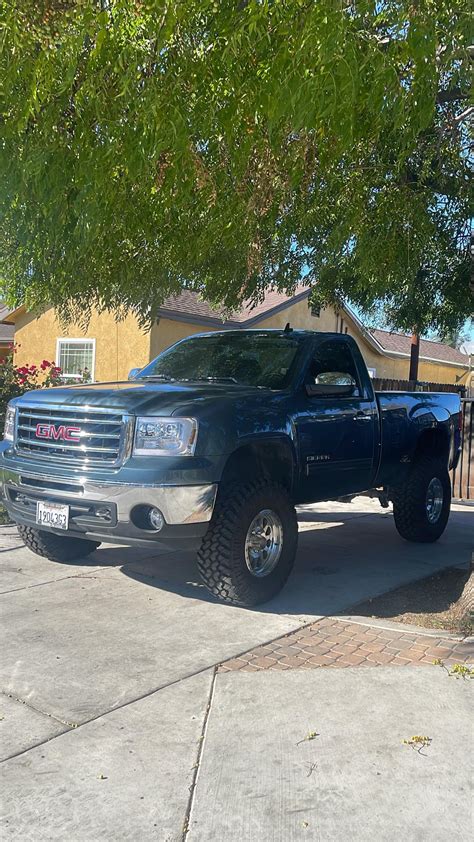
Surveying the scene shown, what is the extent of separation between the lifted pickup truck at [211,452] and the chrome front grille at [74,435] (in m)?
0.01

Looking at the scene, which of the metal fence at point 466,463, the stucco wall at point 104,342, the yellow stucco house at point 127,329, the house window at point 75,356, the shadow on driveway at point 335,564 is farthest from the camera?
the house window at point 75,356

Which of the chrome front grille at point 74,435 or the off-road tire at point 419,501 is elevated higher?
the chrome front grille at point 74,435

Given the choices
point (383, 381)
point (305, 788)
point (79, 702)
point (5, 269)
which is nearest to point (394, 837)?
point (305, 788)

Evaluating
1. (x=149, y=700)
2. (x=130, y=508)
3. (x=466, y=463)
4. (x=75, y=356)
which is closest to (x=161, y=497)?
(x=130, y=508)

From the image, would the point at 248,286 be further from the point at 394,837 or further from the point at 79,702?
the point at 394,837

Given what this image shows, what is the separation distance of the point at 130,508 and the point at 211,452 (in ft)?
2.12

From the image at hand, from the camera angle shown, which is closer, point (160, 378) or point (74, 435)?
point (74, 435)

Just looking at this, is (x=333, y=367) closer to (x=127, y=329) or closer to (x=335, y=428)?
(x=335, y=428)

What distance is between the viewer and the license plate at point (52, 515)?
520cm

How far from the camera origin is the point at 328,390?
6.25m

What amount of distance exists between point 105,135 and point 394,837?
4.15 metres

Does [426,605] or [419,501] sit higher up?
[419,501]

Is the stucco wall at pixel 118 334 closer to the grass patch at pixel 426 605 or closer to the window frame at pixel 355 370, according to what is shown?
the window frame at pixel 355 370

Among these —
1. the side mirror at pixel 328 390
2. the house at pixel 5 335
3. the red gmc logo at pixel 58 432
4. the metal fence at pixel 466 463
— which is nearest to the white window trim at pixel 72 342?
the house at pixel 5 335
